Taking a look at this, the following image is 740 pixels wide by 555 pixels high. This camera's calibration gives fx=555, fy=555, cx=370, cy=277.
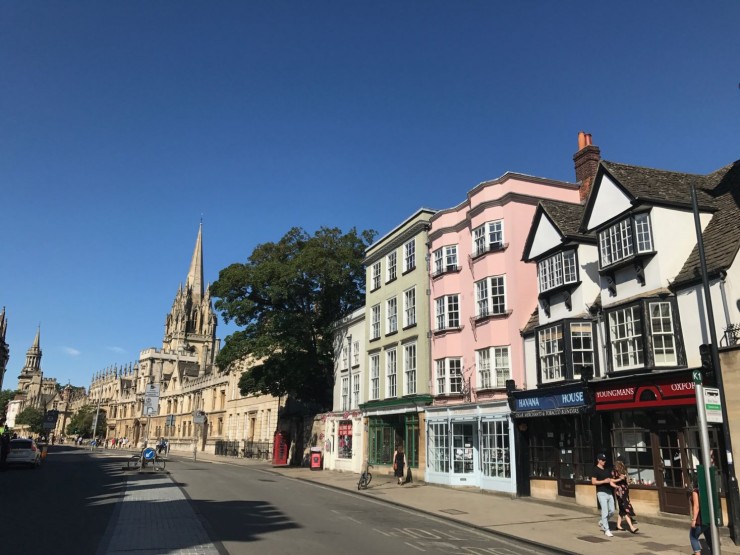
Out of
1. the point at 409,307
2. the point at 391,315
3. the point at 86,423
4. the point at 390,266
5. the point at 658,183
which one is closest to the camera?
the point at 658,183

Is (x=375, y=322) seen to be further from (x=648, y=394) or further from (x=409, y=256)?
(x=648, y=394)

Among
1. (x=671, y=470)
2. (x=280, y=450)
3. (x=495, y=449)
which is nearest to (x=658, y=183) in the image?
(x=671, y=470)

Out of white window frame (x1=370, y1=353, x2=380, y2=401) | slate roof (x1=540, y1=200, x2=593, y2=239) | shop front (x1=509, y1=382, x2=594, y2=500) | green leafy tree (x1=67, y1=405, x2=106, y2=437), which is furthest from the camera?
green leafy tree (x1=67, y1=405, x2=106, y2=437)

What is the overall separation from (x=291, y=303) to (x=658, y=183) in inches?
1044

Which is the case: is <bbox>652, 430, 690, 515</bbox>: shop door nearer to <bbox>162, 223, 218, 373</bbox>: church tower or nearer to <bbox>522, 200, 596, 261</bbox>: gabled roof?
<bbox>522, 200, 596, 261</bbox>: gabled roof

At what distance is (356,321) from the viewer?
35.0 m

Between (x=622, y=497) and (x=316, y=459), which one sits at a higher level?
(x=622, y=497)

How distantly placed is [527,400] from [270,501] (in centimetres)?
951

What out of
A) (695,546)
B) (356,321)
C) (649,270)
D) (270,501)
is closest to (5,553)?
(270,501)

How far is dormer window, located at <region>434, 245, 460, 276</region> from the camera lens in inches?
1022

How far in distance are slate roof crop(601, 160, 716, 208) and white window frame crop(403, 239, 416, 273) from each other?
1239 centimetres

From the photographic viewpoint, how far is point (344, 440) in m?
34.6

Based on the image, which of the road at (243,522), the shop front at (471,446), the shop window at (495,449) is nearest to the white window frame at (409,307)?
the shop front at (471,446)

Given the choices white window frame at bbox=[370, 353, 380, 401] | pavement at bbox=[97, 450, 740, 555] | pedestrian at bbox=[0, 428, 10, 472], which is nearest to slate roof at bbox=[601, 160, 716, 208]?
pavement at bbox=[97, 450, 740, 555]
